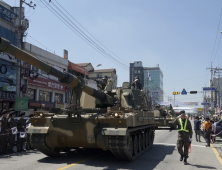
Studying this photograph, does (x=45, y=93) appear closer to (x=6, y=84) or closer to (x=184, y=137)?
(x=6, y=84)

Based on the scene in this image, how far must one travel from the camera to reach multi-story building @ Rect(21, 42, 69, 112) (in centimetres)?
2741

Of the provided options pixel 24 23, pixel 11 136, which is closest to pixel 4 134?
pixel 11 136

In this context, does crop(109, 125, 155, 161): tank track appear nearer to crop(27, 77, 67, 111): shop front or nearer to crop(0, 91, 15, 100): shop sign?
crop(0, 91, 15, 100): shop sign

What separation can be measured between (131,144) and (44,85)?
22.4m

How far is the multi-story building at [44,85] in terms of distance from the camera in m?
27.4

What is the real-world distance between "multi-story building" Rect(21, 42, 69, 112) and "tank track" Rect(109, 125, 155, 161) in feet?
54.4

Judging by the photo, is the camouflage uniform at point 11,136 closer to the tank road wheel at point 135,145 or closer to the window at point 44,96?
the tank road wheel at point 135,145

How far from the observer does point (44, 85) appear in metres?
30.1

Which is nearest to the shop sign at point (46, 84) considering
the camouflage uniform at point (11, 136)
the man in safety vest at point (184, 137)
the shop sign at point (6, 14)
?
the shop sign at point (6, 14)

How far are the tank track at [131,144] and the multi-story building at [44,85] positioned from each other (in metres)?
16.6

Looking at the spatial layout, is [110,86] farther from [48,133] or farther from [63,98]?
[63,98]

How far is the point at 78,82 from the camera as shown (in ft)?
28.9

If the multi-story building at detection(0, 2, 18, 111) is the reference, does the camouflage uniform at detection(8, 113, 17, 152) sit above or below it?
below

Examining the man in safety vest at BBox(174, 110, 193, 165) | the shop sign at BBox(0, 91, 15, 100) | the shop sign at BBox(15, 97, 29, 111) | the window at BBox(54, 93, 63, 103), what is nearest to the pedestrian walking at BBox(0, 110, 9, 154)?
the man in safety vest at BBox(174, 110, 193, 165)
